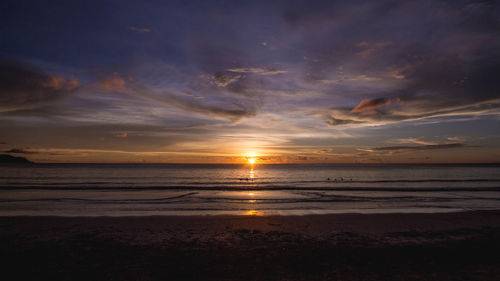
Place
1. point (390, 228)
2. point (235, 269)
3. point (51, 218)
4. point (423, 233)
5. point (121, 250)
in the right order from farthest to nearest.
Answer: point (51, 218) < point (390, 228) < point (423, 233) < point (121, 250) < point (235, 269)

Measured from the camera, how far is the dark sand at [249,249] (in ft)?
A: 23.6

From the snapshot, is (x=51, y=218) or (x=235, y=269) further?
(x=51, y=218)

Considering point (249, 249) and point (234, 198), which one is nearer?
point (249, 249)

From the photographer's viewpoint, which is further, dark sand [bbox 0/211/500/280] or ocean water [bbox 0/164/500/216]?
ocean water [bbox 0/164/500/216]

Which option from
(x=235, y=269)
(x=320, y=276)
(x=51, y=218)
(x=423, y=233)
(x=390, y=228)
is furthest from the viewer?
(x=51, y=218)

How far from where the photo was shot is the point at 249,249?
933 centimetres

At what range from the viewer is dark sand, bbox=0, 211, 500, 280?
721 cm

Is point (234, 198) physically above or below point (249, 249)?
below

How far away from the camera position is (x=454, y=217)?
1542 centimetres

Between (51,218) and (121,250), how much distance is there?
8566mm

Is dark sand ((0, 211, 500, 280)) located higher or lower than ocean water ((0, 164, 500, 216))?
higher

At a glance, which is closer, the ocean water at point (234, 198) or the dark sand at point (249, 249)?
the dark sand at point (249, 249)

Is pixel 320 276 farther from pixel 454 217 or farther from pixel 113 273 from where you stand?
pixel 454 217

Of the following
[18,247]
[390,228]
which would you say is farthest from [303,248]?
[18,247]
